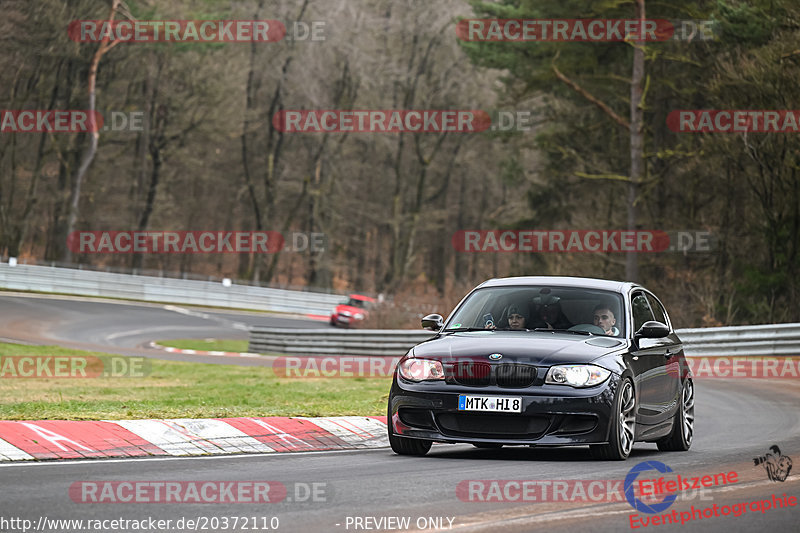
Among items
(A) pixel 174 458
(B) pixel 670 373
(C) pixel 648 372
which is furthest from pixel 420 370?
(B) pixel 670 373

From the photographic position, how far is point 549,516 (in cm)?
691

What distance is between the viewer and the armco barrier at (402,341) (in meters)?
25.8

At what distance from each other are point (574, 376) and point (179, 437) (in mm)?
3408

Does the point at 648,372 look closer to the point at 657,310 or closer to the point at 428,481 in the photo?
the point at 657,310

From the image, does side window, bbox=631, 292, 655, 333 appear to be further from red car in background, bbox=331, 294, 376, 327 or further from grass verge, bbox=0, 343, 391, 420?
red car in background, bbox=331, 294, 376, 327

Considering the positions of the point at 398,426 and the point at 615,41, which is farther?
the point at 615,41

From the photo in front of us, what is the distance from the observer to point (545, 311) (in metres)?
10.8

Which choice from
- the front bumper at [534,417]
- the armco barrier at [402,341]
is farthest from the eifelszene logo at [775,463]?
the armco barrier at [402,341]

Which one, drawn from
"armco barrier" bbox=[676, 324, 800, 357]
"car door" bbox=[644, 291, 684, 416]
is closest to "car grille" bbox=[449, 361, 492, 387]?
"car door" bbox=[644, 291, 684, 416]

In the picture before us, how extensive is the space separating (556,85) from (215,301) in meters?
19.8

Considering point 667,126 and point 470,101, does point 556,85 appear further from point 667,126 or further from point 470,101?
point 470,101

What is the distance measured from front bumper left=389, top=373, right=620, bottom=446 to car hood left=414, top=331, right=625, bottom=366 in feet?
0.84

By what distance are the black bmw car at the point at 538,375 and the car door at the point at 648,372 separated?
1 cm

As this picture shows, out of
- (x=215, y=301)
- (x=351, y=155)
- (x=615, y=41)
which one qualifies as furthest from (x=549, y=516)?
(x=351, y=155)
